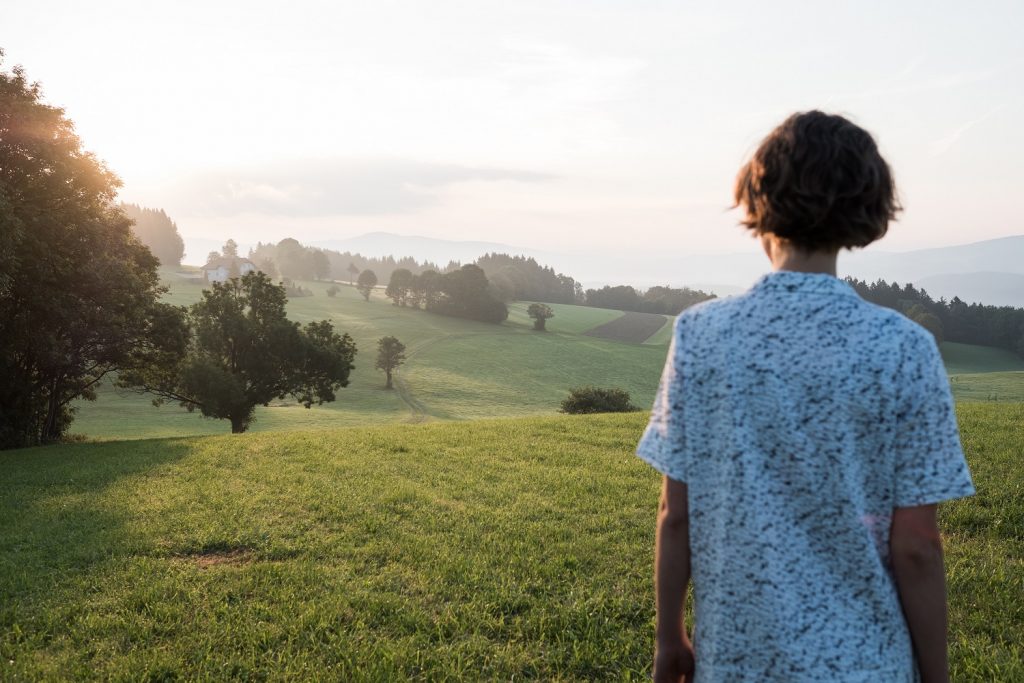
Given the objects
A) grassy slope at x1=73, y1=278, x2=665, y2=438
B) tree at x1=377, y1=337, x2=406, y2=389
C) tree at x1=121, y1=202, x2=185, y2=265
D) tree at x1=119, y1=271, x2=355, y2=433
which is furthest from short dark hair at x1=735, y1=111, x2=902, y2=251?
tree at x1=121, y1=202, x2=185, y2=265

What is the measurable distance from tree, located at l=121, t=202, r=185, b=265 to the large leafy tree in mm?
146966

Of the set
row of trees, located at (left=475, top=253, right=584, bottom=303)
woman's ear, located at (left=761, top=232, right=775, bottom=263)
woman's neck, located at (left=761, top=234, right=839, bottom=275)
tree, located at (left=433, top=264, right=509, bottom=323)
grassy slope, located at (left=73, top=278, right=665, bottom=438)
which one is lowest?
grassy slope, located at (left=73, top=278, right=665, bottom=438)

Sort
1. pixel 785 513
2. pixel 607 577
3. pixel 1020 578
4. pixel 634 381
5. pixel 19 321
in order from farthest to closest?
pixel 634 381
pixel 19 321
pixel 607 577
pixel 1020 578
pixel 785 513

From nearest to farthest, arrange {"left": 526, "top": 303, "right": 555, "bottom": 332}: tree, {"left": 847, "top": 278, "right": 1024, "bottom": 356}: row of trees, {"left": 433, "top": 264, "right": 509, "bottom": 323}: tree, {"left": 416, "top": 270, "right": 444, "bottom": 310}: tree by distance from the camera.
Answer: {"left": 847, "top": 278, "right": 1024, "bottom": 356}: row of trees, {"left": 526, "top": 303, "right": 555, "bottom": 332}: tree, {"left": 433, "top": 264, "right": 509, "bottom": 323}: tree, {"left": 416, "top": 270, "right": 444, "bottom": 310}: tree

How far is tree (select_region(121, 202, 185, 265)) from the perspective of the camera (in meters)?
156

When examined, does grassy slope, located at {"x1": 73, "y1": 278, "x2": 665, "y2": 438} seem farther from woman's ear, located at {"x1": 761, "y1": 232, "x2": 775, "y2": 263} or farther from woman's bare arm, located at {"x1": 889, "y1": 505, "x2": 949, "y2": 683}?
woman's bare arm, located at {"x1": 889, "y1": 505, "x2": 949, "y2": 683}

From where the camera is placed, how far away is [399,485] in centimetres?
1234

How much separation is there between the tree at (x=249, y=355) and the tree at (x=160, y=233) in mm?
141331

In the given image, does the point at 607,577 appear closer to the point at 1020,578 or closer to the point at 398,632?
the point at 398,632

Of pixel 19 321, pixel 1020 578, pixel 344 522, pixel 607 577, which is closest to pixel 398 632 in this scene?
pixel 607 577

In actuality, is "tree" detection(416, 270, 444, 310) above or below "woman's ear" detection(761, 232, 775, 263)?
above

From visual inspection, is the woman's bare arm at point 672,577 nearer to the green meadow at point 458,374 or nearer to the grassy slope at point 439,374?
the green meadow at point 458,374

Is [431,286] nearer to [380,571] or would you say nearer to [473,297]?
[473,297]

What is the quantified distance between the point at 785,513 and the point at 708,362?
0.59 metres
